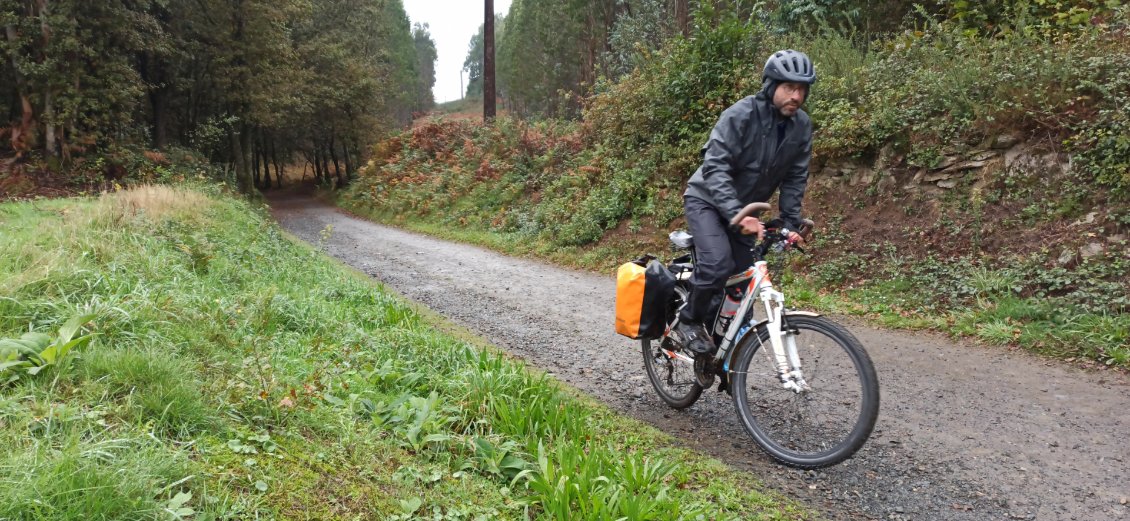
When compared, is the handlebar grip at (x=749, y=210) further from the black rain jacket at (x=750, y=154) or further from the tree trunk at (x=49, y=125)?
the tree trunk at (x=49, y=125)

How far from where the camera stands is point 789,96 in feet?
11.5

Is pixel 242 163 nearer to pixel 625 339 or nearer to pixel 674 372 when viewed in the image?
pixel 625 339

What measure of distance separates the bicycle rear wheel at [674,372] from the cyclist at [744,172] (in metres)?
0.32

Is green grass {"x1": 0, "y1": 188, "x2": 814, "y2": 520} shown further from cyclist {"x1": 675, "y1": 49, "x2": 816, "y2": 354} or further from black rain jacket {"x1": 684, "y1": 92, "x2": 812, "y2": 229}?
black rain jacket {"x1": 684, "y1": 92, "x2": 812, "y2": 229}

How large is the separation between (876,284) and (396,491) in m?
6.41

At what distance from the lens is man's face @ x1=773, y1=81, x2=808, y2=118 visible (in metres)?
3.49

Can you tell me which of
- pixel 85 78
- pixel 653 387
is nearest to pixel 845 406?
pixel 653 387

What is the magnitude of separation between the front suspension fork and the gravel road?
50 centimetres

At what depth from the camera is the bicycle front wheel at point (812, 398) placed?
3.11 metres

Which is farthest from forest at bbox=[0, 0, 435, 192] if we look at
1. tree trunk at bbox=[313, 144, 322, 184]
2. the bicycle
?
the bicycle

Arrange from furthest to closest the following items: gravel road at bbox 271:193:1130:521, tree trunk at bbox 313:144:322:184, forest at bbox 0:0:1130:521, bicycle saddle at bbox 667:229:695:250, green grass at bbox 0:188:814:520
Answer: tree trunk at bbox 313:144:322:184 → bicycle saddle at bbox 667:229:695:250 → gravel road at bbox 271:193:1130:521 → forest at bbox 0:0:1130:521 → green grass at bbox 0:188:814:520

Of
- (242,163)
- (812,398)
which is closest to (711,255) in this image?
(812,398)

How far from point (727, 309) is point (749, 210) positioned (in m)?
0.78

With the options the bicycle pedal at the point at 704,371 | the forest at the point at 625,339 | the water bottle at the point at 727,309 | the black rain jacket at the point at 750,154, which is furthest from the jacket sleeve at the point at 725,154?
the forest at the point at 625,339
